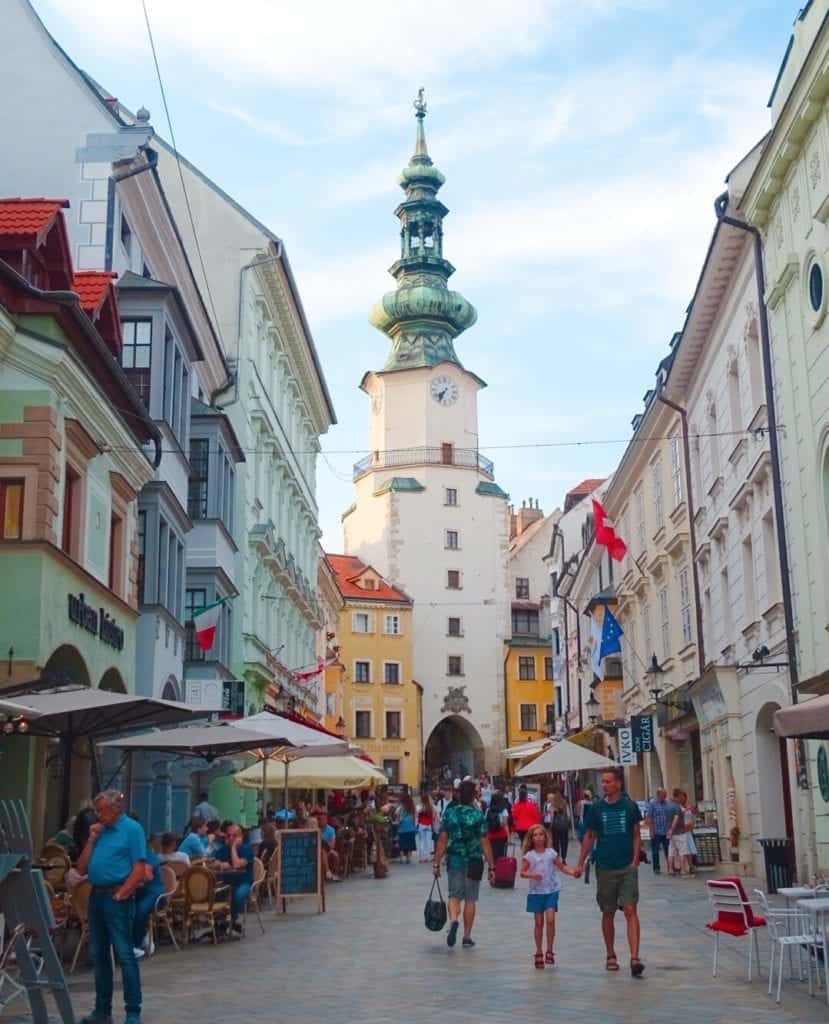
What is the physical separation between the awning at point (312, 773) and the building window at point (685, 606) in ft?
27.1

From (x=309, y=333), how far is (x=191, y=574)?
61.1ft

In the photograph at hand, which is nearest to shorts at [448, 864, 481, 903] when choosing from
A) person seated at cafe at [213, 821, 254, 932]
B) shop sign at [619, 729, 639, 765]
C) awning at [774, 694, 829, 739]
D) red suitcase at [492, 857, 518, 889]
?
person seated at cafe at [213, 821, 254, 932]

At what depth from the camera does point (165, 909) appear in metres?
15.1

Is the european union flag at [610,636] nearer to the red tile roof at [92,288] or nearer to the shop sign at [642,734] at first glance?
the shop sign at [642,734]

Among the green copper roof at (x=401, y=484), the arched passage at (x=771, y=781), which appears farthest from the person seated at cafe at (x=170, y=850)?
the green copper roof at (x=401, y=484)

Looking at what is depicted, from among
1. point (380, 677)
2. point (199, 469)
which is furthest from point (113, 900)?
point (380, 677)

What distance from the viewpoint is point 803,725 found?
11.4 metres

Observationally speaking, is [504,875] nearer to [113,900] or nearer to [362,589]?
[113,900]

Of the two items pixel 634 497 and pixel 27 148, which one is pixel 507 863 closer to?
pixel 27 148

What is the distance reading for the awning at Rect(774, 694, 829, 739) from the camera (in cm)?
1101

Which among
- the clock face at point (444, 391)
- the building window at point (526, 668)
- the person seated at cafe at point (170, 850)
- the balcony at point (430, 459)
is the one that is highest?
the clock face at point (444, 391)

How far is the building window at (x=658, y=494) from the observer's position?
3462 cm

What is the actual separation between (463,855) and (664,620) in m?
21.9

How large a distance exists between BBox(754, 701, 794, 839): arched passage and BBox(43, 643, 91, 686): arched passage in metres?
11.6
